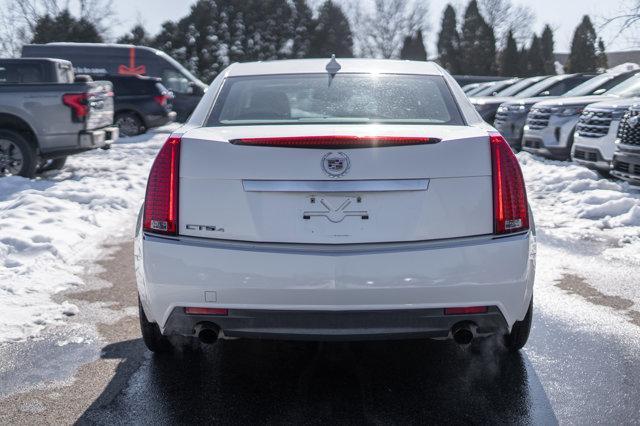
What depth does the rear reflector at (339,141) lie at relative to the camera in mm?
3516

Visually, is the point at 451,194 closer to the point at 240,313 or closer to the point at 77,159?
the point at 240,313

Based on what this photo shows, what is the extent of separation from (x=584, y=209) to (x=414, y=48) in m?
54.4

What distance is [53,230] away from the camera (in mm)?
7773

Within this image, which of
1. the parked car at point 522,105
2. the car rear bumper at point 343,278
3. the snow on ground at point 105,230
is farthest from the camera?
the parked car at point 522,105

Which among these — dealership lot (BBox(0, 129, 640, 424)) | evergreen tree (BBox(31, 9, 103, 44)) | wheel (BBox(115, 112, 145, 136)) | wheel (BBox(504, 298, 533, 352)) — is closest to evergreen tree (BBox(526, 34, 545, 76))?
evergreen tree (BBox(31, 9, 103, 44))

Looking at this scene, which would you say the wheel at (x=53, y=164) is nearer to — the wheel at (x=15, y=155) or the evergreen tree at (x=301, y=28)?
the wheel at (x=15, y=155)

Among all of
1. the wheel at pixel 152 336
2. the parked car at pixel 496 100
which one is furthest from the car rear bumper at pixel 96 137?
the parked car at pixel 496 100

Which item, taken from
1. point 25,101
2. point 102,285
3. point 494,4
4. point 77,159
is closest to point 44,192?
point 25,101

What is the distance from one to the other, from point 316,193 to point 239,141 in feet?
1.42

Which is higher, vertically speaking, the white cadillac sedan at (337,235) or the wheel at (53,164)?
the white cadillac sedan at (337,235)

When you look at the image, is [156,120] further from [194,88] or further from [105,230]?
[105,230]

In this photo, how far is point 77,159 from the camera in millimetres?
15344

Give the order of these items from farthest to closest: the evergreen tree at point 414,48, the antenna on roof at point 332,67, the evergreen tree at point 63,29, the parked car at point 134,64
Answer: the evergreen tree at point 414,48, the evergreen tree at point 63,29, the parked car at point 134,64, the antenna on roof at point 332,67

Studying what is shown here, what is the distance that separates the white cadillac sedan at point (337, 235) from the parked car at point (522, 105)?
1295cm
